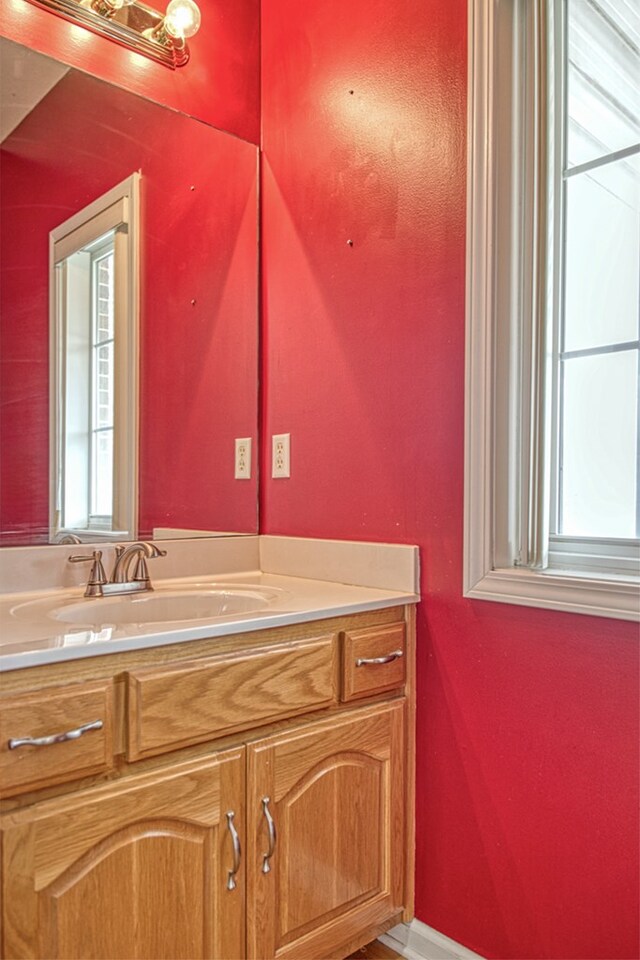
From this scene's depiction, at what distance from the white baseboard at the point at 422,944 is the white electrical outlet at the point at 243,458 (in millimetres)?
1100

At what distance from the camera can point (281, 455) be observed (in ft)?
5.70

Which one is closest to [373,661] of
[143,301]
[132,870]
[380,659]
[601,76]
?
[380,659]

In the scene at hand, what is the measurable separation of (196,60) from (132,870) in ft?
5.92

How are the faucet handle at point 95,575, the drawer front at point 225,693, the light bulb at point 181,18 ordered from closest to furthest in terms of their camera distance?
the drawer front at point 225,693 < the faucet handle at point 95,575 < the light bulb at point 181,18

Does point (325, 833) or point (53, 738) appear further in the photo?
point (325, 833)

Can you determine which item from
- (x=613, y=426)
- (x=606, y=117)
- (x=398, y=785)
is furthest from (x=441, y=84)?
(x=398, y=785)

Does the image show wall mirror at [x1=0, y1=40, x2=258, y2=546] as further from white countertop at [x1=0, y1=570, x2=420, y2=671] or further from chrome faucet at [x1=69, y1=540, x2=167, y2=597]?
white countertop at [x1=0, y1=570, x2=420, y2=671]

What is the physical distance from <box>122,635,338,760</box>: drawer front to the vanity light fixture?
4.72 feet

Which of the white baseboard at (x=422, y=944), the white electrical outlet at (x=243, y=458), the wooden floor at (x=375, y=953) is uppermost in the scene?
the white electrical outlet at (x=243, y=458)

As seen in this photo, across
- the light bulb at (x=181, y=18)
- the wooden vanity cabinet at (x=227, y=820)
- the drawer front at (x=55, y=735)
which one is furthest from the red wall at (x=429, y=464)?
the drawer front at (x=55, y=735)

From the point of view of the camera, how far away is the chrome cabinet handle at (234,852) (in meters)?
1.06

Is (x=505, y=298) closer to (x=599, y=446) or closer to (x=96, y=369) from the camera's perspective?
(x=599, y=446)

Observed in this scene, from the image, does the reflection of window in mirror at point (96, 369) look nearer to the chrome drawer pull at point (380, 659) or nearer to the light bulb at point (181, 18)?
the light bulb at point (181, 18)

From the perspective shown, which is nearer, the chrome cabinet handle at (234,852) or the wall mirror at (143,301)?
the chrome cabinet handle at (234,852)
